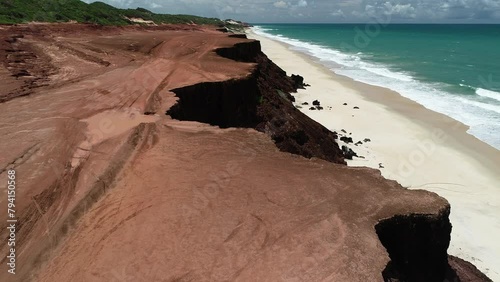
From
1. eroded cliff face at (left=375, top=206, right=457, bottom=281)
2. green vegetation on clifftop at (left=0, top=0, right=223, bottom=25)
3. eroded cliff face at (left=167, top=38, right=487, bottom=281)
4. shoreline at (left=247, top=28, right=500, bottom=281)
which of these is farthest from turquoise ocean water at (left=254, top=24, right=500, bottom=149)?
green vegetation on clifftop at (left=0, top=0, right=223, bottom=25)

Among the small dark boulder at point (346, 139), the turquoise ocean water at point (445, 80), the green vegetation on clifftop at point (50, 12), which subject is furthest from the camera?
the green vegetation on clifftop at point (50, 12)

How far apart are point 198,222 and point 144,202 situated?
1047mm

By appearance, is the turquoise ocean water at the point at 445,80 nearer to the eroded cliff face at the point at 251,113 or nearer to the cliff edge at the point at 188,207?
the eroded cliff face at the point at 251,113

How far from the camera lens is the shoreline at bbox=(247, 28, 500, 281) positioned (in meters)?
12.2

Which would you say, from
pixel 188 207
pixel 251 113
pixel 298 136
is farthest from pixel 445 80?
pixel 188 207

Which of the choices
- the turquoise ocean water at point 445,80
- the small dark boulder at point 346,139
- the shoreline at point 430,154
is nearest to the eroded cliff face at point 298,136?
the small dark boulder at point 346,139

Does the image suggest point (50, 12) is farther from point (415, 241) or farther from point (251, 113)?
point (415, 241)

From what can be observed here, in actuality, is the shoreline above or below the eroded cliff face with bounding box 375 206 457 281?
below

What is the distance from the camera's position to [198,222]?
223 inches

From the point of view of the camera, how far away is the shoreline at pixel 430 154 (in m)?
12.2

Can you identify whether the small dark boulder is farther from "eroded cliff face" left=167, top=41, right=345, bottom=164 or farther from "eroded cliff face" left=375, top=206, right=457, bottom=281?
"eroded cliff face" left=375, top=206, right=457, bottom=281

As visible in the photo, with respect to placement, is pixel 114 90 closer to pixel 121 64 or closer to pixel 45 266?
pixel 121 64

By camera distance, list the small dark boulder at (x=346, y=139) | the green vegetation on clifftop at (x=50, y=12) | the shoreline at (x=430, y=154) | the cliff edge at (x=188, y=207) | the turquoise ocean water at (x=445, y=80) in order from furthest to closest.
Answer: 1. the green vegetation on clifftop at (x=50, y=12)
2. the turquoise ocean water at (x=445, y=80)
3. the small dark boulder at (x=346, y=139)
4. the shoreline at (x=430, y=154)
5. the cliff edge at (x=188, y=207)

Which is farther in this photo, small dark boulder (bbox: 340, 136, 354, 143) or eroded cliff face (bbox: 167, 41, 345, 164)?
small dark boulder (bbox: 340, 136, 354, 143)
